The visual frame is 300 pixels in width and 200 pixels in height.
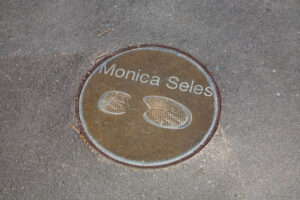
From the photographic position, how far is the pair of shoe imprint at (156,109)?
92.4 inches

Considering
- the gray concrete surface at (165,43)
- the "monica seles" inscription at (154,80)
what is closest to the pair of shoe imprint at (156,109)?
the "monica seles" inscription at (154,80)

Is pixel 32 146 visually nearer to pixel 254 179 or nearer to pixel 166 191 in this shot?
pixel 166 191

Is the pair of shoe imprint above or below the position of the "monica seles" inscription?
below

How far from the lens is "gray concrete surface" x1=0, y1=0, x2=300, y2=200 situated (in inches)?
86.6

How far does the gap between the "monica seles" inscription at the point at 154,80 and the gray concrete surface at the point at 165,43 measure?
18cm

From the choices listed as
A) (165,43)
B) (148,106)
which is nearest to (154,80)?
(148,106)

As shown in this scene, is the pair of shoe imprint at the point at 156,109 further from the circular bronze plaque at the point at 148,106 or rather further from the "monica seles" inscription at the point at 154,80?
the "monica seles" inscription at the point at 154,80

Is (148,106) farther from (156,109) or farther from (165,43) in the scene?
(165,43)

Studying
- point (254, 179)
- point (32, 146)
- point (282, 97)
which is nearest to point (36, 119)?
point (32, 146)

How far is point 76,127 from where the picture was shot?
2398 mm

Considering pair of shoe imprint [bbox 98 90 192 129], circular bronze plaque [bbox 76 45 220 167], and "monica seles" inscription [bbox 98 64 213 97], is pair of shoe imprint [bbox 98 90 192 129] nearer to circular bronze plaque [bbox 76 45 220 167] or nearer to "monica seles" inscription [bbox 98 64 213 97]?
circular bronze plaque [bbox 76 45 220 167]

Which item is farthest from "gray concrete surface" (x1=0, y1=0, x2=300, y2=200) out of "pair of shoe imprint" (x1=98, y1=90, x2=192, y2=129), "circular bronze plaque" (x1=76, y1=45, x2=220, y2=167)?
"pair of shoe imprint" (x1=98, y1=90, x2=192, y2=129)

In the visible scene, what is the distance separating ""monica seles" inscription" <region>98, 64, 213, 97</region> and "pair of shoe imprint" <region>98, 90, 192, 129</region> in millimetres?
142

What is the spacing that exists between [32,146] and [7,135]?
26 cm
